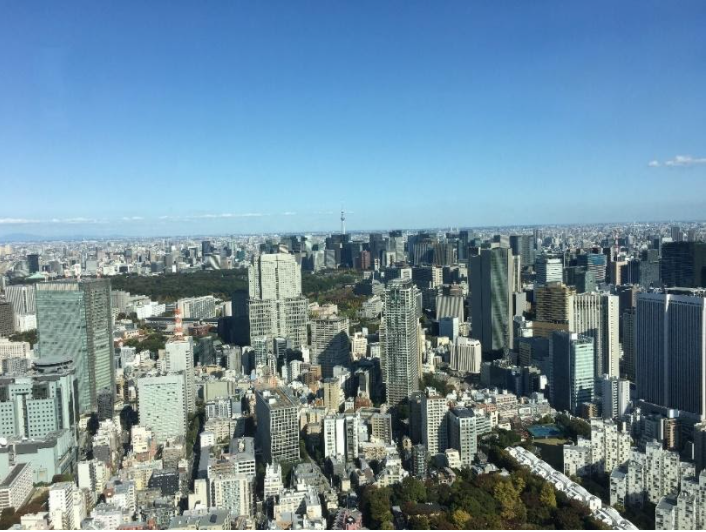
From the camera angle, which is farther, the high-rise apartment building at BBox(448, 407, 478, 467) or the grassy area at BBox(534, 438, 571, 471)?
the high-rise apartment building at BBox(448, 407, 478, 467)

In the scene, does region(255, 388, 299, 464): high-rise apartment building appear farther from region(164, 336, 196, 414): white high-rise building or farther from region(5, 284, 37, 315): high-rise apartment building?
region(5, 284, 37, 315): high-rise apartment building

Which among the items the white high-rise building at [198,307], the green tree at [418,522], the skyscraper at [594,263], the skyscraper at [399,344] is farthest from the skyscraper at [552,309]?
the white high-rise building at [198,307]

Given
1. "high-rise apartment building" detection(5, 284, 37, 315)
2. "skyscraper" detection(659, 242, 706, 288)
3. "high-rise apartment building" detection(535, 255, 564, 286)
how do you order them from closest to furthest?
"skyscraper" detection(659, 242, 706, 288), "high-rise apartment building" detection(5, 284, 37, 315), "high-rise apartment building" detection(535, 255, 564, 286)

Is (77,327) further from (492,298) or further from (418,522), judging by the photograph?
(492,298)

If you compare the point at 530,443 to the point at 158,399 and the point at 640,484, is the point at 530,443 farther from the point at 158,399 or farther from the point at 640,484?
the point at 158,399

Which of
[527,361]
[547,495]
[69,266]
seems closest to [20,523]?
[547,495]

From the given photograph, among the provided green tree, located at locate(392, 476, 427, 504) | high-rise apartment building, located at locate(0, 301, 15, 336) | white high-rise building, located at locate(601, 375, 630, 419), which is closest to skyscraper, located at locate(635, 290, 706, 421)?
white high-rise building, located at locate(601, 375, 630, 419)
